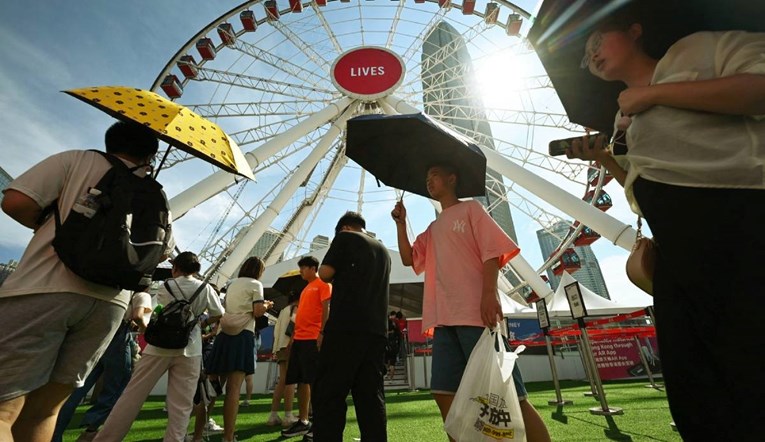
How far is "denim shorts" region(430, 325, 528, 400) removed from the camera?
5.67ft

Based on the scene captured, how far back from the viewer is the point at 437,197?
2.26 metres

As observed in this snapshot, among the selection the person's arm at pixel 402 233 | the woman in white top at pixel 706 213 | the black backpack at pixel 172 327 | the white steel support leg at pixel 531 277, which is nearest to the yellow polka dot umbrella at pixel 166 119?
the person's arm at pixel 402 233

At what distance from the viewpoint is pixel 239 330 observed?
3539 mm

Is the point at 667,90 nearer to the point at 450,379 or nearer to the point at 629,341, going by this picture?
the point at 450,379

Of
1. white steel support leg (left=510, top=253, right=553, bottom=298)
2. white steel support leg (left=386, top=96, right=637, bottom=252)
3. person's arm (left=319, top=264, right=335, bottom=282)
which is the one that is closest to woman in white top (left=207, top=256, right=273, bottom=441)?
person's arm (left=319, top=264, right=335, bottom=282)

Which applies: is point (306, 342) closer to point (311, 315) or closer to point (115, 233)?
point (311, 315)

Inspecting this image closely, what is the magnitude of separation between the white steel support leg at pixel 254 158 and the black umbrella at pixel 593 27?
7477 mm

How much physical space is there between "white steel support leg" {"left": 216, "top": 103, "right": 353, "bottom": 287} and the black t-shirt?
7686mm

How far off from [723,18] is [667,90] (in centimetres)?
25

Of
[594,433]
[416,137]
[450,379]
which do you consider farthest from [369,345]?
[594,433]

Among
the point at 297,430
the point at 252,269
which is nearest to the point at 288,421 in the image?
the point at 297,430

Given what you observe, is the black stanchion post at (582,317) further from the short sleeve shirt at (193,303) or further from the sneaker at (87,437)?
the sneaker at (87,437)

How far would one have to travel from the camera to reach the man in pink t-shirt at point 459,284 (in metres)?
1.73

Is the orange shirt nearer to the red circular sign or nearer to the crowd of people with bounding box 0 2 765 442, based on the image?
the crowd of people with bounding box 0 2 765 442
